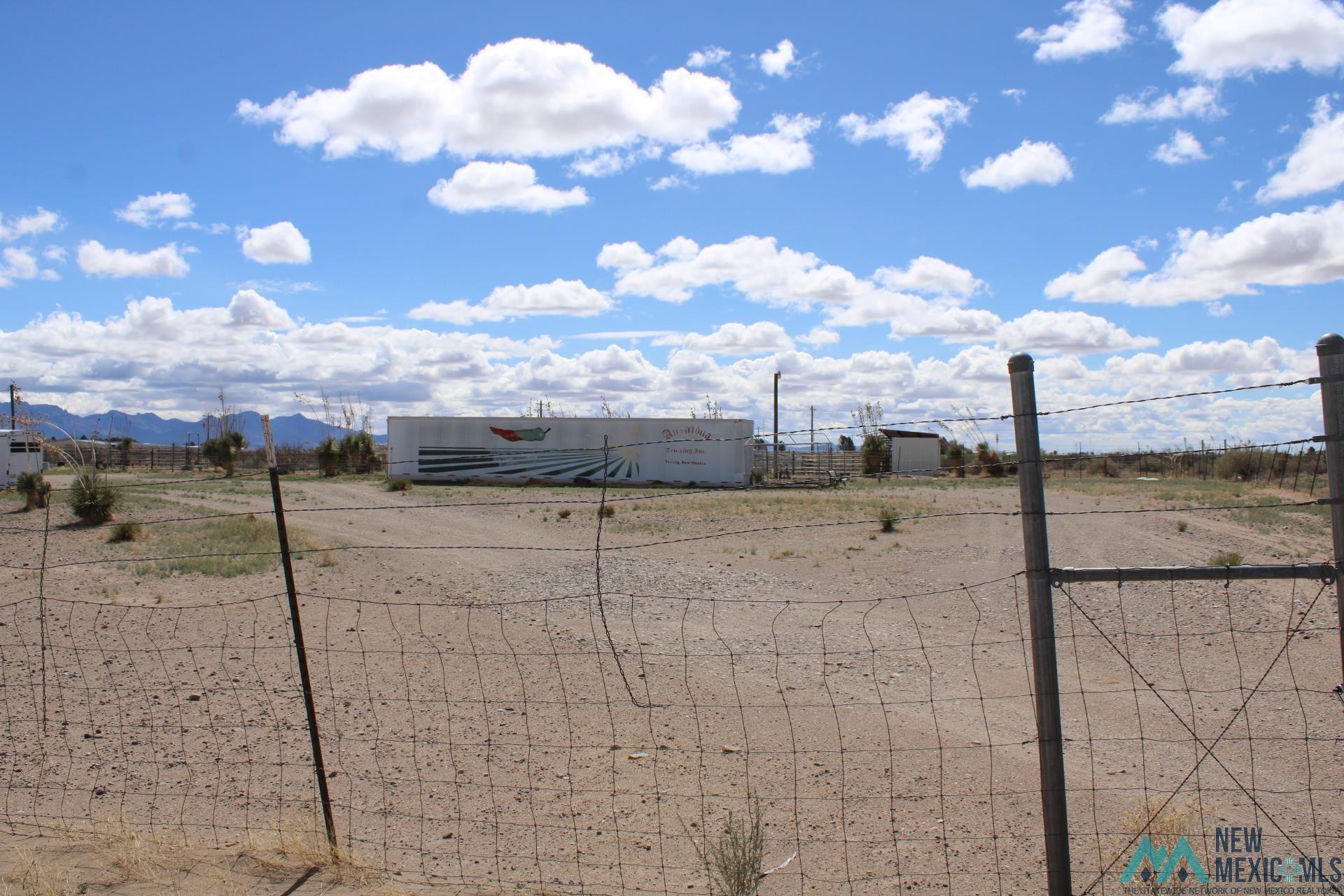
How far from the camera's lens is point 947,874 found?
4.52m

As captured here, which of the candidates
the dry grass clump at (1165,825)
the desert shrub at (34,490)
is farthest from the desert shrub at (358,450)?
the dry grass clump at (1165,825)

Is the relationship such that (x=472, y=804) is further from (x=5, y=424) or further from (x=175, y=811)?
(x=5, y=424)

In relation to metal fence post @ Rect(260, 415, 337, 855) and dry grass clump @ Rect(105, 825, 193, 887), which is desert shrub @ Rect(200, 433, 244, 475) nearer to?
dry grass clump @ Rect(105, 825, 193, 887)

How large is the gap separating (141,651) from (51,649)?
0.77 metres

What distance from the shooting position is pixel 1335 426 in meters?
3.61

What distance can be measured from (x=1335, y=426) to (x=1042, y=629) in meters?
1.31

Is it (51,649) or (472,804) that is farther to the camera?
(51,649)

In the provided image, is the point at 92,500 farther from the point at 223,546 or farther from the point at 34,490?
the point at 223,546

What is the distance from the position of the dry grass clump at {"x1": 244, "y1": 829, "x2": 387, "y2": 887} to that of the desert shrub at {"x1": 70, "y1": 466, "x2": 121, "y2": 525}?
729 inches

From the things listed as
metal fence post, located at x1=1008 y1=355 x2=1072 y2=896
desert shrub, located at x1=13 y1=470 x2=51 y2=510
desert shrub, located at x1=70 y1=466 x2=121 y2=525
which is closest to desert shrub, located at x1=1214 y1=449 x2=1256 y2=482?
desert shrub, located at x1=70 y1=466 x2=121 y2=525

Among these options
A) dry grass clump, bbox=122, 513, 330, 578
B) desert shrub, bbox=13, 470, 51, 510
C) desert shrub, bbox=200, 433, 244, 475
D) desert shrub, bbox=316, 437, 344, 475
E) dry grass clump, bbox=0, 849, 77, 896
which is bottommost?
dry grass clump, bbox=0, 849, 77, 896

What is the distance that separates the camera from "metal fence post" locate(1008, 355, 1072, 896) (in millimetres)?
3592

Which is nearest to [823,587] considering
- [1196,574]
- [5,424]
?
[1196,574]

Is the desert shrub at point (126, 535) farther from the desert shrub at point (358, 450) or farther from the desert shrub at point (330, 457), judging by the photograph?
the desert shrub at point (358, 450)
